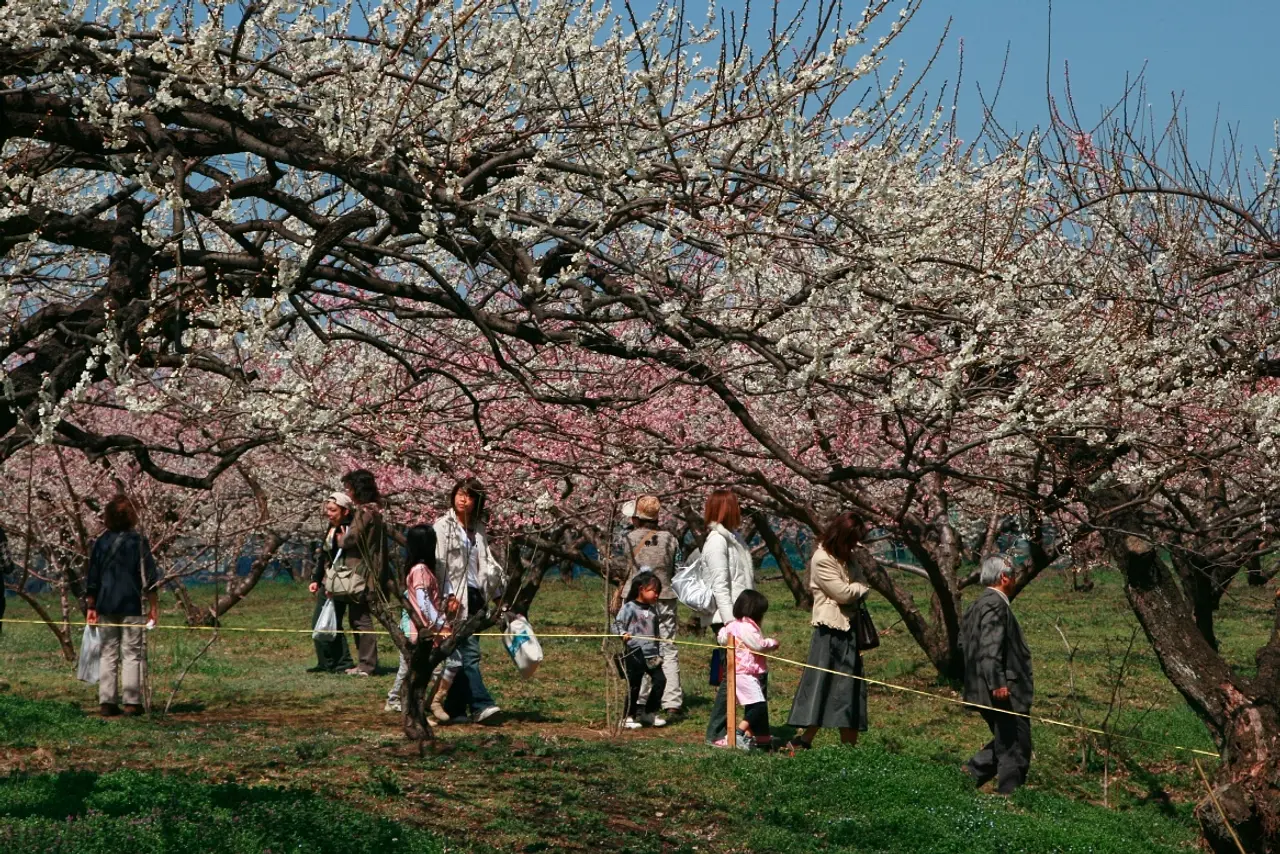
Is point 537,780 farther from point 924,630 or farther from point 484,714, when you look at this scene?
point 924,630

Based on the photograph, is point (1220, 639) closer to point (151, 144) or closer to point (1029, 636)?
point (1029, 636)

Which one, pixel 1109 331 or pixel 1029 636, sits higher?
pixel 1109 331

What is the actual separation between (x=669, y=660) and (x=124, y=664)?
12.9ft

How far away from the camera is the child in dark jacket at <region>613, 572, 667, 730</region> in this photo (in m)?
9.83

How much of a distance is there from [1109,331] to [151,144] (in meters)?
5.94

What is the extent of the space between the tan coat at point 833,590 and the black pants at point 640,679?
172 cm

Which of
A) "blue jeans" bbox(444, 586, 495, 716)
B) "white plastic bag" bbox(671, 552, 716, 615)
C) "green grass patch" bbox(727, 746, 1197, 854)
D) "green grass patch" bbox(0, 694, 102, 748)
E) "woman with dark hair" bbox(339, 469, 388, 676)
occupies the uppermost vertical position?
"woman with dark hair" bbox(339, 469, 388, 676)

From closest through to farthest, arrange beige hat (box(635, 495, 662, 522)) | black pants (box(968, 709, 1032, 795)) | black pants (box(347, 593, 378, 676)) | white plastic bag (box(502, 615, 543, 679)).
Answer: black pants (box(968, 709, 1032, 795))
white plastic bag (box(502, 615, 543, 679))
beige hat (box(635, 495, 662, 522))
black pants (box(347, 593, 378, 676))

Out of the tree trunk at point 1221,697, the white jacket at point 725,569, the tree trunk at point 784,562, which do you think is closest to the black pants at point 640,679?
the white jacket at point 725,569

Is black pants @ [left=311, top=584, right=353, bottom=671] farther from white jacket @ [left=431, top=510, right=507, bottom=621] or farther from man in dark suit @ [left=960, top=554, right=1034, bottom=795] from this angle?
man in dark suit @ [left=960, top=554, right=1034, bottom=795]

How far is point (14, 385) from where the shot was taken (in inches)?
242

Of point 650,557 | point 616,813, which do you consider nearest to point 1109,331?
point 650,557

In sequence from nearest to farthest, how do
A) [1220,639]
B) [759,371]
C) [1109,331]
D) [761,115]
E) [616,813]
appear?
1. [761,115]
2. [616,813]
3. [759,371]
4. [1109,331]
5. [1220,639]

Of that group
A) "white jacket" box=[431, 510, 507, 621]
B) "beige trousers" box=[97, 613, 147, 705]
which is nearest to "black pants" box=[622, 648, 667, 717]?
"white jacket" box=[431, 510, 507, 621]
